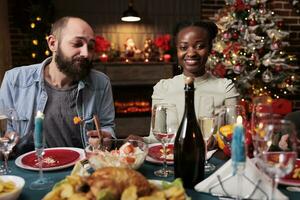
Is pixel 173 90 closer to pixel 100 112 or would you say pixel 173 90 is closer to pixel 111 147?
pixel 100 112

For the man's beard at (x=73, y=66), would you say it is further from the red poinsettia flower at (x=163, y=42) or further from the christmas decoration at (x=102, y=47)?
the red poinsettia flower at (x=163, y=42)

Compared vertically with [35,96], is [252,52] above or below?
above

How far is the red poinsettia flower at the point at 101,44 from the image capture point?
15.4ft

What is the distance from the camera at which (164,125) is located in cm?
112

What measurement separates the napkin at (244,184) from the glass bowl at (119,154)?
225 mm

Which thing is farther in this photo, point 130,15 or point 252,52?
point 130,15

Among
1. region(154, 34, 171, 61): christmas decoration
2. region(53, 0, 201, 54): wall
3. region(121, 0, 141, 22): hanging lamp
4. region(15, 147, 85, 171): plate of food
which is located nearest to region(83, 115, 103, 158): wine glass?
region(15, 147, 85, 171): plate of food

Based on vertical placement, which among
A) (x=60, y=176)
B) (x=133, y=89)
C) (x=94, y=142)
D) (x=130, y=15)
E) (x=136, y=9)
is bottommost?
(x=133, y=89)

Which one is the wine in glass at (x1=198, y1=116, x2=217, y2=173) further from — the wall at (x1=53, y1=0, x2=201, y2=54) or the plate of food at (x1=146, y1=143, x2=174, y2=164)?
the wall at (x1=53, y1=0, x2=201, y2=54)

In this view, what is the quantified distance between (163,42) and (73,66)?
322cm

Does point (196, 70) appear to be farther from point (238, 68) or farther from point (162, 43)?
point (162, 43)

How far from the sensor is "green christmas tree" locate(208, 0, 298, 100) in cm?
368

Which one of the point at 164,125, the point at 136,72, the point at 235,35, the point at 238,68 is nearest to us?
the point at 164,125

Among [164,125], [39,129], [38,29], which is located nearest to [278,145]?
[164,125]
